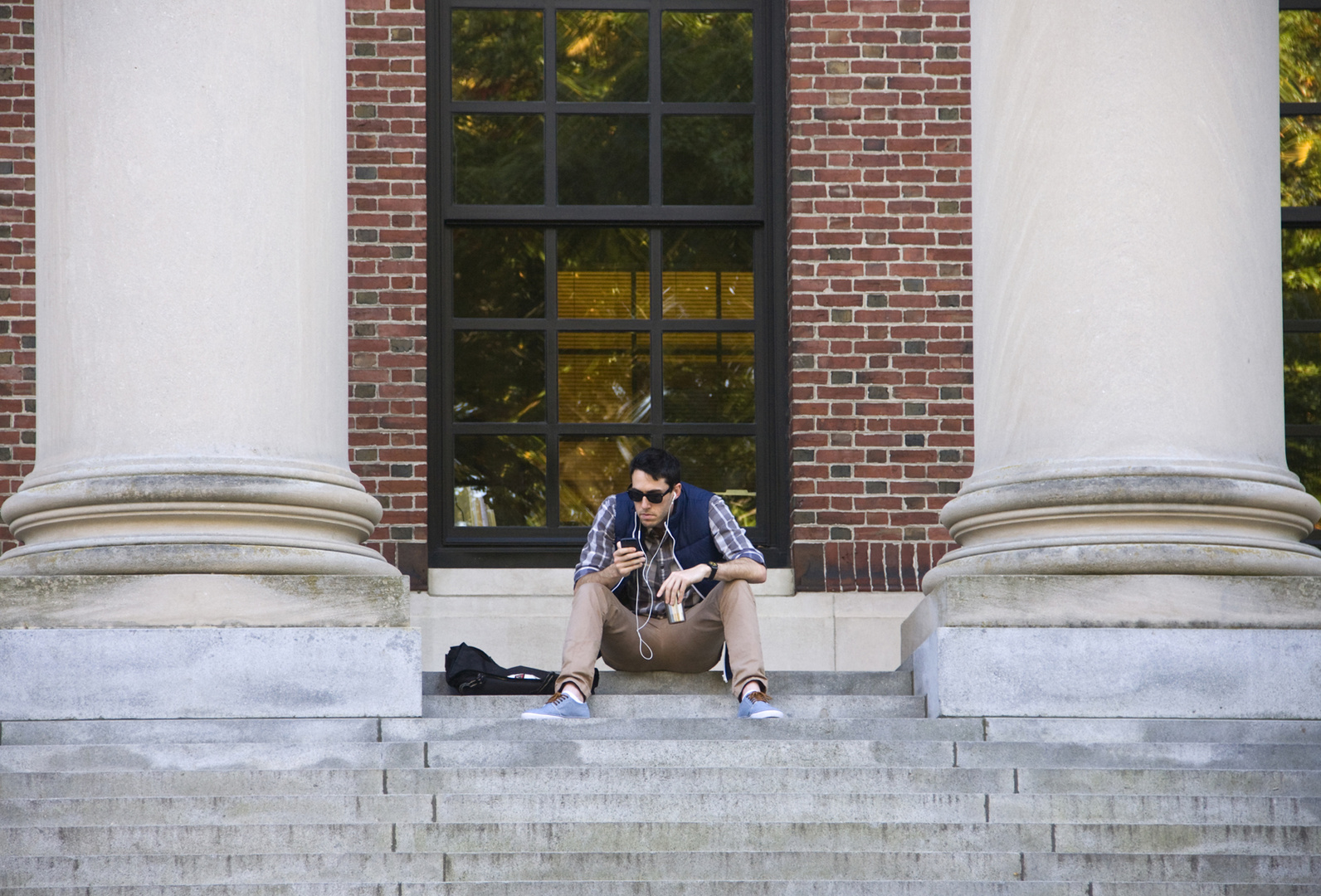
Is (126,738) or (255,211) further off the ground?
(255,211)

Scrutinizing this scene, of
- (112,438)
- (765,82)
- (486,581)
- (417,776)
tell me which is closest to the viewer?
(417,776)

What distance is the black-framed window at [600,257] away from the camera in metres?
10.1

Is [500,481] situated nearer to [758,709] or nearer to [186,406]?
[186,406]

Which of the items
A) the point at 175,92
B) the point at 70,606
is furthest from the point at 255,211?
the point at 70,606

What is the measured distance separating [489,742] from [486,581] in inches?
148

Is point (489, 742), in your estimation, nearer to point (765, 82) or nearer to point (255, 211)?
point (255, 211)

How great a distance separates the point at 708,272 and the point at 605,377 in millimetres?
859

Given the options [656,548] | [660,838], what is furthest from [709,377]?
[660,838]

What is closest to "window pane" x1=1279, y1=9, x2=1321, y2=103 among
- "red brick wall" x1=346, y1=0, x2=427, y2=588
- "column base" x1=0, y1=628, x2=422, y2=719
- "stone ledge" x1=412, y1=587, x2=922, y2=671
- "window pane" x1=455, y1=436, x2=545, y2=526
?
"stone ledge" x1=412, y1=587, x2=922, y2=671

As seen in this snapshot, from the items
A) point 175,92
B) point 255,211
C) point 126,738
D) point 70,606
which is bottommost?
point 126,738

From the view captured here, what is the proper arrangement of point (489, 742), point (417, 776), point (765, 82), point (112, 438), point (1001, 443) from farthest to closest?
point (765, 82), point (1001, 443), point (112, 438), point (489, 742), point (417, 776)

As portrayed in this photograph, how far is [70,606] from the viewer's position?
20.6ft

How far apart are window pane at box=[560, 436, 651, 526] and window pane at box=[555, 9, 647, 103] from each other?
6.65 feet

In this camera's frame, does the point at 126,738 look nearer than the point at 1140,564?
Yes
